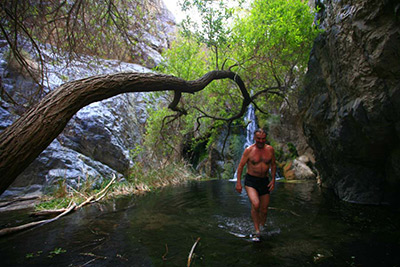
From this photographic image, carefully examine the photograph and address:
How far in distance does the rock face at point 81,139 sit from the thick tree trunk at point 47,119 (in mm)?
3593

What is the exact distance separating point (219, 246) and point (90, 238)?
7.12 ft

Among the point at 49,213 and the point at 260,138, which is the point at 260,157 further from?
the point at 49,213

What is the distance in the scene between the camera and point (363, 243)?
129 inches

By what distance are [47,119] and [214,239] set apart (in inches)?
117

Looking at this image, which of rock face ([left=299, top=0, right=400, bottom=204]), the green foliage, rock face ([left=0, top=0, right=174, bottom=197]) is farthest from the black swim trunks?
the green foliage

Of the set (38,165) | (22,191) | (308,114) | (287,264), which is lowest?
(287,264)

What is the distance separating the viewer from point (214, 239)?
144 inches

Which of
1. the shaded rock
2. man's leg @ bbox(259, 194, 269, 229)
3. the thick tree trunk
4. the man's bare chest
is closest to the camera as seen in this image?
the thick tree trunk

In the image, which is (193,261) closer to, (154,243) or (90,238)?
(154,243)

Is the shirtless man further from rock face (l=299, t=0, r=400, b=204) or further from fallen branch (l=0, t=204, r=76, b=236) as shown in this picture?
fallen branch (l=0, t=204, r=76, b=236)

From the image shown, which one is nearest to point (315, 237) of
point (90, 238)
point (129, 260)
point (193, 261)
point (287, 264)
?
point (287, 264)

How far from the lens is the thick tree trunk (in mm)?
2332

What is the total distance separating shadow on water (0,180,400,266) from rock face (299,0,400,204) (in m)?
0.98

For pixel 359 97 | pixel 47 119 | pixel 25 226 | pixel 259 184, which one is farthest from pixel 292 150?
pixel 47 119
